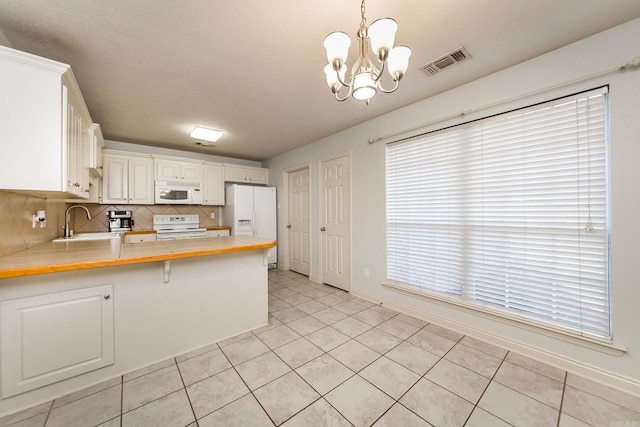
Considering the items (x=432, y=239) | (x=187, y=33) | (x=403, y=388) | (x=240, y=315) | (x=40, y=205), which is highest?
(x=187, y=33)

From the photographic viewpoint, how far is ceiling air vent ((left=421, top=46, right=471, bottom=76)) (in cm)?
186

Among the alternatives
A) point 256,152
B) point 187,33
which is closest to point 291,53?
point 187,33

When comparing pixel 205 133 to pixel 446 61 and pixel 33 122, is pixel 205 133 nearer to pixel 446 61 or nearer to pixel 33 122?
pixel 33 122

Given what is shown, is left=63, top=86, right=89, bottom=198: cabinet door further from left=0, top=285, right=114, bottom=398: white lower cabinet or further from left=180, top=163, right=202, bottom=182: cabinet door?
left=180, top=163, right=202, bottom=182: cabinet door

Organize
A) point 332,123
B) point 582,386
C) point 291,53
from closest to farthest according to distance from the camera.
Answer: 1. point 582,386
2. point 291,53
3. point 332,123

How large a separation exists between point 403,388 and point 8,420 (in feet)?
7.90

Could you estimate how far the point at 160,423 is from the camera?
135 centimetres

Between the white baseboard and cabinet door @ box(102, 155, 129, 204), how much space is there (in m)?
4.62

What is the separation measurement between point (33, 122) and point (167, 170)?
9.46 ft

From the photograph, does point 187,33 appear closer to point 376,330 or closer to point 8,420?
point 8,420

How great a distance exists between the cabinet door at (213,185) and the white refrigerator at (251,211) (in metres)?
0.17

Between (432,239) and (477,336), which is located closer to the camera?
(477,336)

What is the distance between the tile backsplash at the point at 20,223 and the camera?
1.67 meters

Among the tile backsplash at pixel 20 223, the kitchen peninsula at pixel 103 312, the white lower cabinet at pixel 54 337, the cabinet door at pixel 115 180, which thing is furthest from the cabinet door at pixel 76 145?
the cabinet door at pixel 115 180
